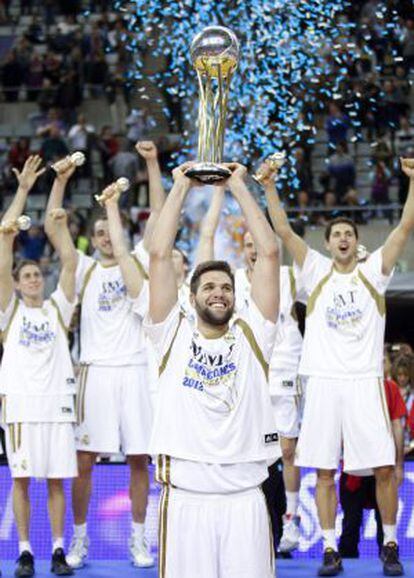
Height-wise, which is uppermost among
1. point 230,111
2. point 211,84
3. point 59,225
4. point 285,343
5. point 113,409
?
point 230,111

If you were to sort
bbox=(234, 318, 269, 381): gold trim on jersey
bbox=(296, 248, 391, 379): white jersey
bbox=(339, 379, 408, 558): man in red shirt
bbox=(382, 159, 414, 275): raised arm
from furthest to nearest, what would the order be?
bbox=(339, 379, 408, 558): man in red shirt → bbox=(296, 248, 391, 379): white jersey → bbox=(382, 159, 414, 275): raised arm → bbox=(234, 318, 269, 381): gold trim on jersey

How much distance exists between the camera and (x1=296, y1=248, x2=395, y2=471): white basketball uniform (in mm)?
8453

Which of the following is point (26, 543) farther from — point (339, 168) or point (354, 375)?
point (339, 168)

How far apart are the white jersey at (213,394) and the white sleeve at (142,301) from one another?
2315mm

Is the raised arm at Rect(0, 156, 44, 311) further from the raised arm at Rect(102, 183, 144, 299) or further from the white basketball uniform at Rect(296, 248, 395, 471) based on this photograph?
the white basketball uniform at Rect(296, 248, 395, 471)

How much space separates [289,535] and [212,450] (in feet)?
9.52

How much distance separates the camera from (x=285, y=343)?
30.7 feet

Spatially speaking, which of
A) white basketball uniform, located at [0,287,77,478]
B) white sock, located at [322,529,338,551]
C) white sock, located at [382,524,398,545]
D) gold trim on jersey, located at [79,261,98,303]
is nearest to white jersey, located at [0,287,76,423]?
white basketball uniform, located at [0,287,77,478]

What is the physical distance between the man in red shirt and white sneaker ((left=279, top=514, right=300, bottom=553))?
367 millimetres

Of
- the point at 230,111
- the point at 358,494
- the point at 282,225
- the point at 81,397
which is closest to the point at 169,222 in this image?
the point at 282,225

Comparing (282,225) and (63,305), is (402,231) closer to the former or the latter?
(282,225)

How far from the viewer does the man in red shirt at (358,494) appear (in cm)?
940

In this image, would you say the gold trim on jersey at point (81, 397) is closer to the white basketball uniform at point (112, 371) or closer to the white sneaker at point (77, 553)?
the white basketball uniform at point (112, 371)

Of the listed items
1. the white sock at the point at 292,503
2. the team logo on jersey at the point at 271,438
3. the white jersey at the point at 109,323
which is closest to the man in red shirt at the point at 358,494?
the white sock at the point at 292,503
